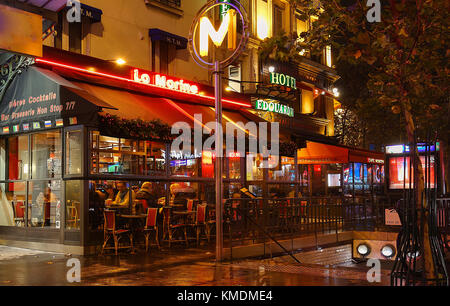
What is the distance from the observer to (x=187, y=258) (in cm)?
1186

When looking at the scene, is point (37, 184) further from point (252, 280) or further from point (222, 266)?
point (252, 280)

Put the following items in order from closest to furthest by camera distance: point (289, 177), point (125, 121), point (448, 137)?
point (125, 121), point (289, 177), point (448, 137)

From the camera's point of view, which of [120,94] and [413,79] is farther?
[120,94]

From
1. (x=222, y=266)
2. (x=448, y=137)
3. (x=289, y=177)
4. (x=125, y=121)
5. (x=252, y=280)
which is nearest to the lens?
(x=252, y=280)

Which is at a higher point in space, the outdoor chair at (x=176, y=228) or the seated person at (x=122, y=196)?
the seated person at (x=122, y=196)

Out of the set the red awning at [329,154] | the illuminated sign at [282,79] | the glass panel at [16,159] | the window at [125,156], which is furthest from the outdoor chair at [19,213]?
the red awning at [329,154]

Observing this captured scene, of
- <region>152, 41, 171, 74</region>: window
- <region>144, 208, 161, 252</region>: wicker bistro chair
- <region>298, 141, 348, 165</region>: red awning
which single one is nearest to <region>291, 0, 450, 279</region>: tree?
<region>144, 208, 161, 252</region>: wicker bistro chair

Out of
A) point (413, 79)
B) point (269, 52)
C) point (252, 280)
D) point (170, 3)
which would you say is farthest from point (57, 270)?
point (170, 3)

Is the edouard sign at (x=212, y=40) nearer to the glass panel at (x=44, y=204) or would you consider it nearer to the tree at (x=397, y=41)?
the tree at (x=397, y=41)

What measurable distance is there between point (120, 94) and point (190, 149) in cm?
252

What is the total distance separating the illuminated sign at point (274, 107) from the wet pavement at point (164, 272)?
1012 cm

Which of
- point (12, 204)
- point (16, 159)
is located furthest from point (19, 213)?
point (16, 159)

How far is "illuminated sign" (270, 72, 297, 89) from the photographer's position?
72.5 feet

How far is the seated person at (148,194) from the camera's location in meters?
14.3
